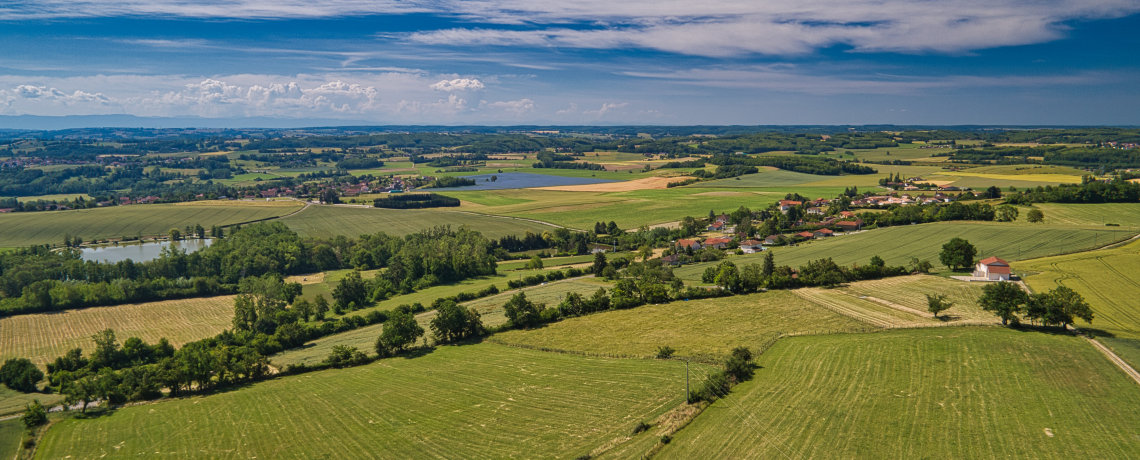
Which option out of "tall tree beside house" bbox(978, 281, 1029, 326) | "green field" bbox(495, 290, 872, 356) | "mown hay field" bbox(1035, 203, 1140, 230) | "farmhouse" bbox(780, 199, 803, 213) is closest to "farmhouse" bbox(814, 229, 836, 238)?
"farmhouse" bbox(780, 199, 803, 213)

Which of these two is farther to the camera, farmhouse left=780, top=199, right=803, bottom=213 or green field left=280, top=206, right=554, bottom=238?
farmhouse left=780, top=199, right=803, bottom=213

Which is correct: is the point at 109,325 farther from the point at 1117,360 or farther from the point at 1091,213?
the point at 1091,213

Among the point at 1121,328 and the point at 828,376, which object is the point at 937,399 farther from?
the point at 1121,328

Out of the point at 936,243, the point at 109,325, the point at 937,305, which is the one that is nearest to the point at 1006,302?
the point at 937,305

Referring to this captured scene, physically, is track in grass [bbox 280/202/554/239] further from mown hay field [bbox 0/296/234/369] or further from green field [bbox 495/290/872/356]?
green field [bbox 495/290/872/356]

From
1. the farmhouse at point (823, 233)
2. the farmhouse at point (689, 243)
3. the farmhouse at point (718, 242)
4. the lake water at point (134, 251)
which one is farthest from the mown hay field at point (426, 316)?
the lake water at point (134, 251)

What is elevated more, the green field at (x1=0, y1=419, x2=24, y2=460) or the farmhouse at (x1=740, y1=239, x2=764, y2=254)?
the farmhouse at (x1=740, y1=239, x2=764, y2=254)
